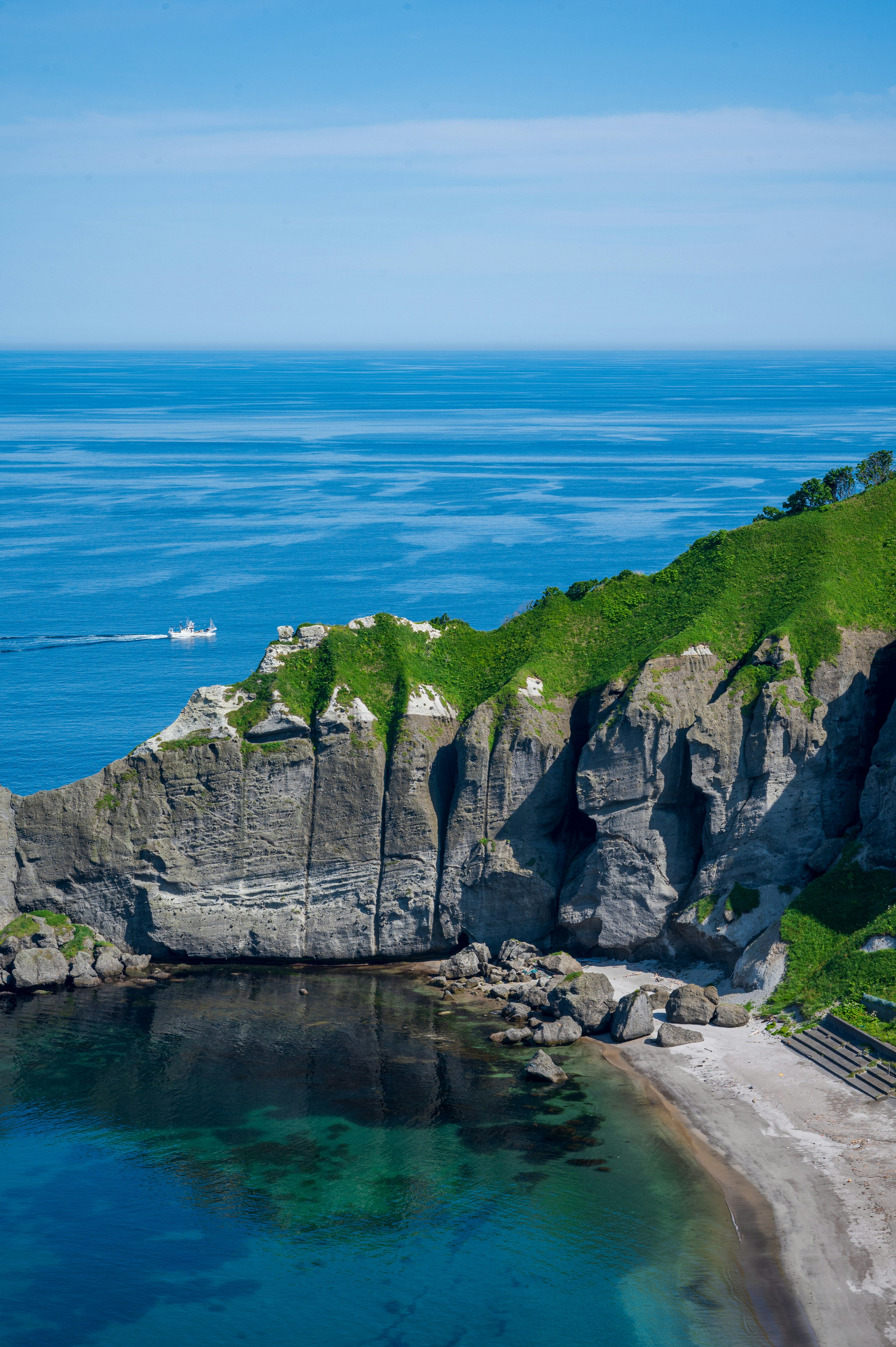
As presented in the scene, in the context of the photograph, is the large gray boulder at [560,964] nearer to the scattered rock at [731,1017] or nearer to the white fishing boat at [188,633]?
the scattered rock at [731,1017]

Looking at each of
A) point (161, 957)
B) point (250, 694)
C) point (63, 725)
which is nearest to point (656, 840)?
point (250, 694)

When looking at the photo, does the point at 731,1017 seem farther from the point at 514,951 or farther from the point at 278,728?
the point at 278,728

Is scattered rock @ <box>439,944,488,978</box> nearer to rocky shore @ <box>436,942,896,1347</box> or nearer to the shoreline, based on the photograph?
rocky shore @ <box>436,942,896,1347</box>

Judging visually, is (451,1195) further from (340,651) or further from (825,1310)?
(340,651)

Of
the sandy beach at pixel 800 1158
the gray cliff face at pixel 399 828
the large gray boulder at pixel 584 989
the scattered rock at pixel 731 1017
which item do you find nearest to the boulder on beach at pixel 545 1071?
the sandy beach at pixel 800 1158

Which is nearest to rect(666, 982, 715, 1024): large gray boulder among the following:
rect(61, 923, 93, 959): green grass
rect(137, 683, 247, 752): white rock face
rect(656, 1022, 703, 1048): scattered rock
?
rect(656, 1022, 703, 1048): scattered rock

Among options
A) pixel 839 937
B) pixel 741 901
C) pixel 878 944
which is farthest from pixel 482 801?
pixel 878 944
